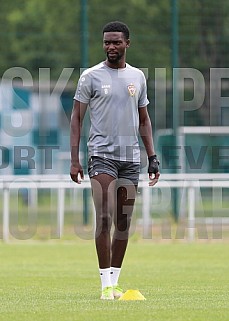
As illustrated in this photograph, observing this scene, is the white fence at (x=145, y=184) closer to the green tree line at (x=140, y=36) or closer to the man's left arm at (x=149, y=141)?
the green tree line at (x=140, y=36)

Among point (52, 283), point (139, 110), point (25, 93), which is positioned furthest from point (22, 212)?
point (139, 110)

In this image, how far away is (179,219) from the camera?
21.8m

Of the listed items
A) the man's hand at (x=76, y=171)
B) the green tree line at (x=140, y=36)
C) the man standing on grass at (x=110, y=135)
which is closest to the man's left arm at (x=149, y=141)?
the man standing on grass at (x=110, y=135)

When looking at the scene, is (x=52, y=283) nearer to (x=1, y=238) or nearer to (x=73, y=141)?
(x=73, y=141)

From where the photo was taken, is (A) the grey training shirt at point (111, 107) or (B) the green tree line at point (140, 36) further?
(B) the green tree line at point (140, 36)

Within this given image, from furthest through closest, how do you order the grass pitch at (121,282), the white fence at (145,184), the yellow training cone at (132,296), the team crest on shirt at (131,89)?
the white fence at (145,184), the team crest on shirt at (131,89), the yellow training cone at (132,296), the grass pitch at (121,282)

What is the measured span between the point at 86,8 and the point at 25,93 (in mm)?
6249

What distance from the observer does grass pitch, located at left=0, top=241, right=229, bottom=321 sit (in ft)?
29.2

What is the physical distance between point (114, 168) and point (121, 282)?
2368 millimetres

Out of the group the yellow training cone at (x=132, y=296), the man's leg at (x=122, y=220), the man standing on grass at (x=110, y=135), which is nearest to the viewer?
the yellow training cone at (x=132, y=296)

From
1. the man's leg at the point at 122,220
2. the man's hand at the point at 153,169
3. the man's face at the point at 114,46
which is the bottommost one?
the man's leg at the point at 122,220

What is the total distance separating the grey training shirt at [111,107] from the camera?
1017 centimetres

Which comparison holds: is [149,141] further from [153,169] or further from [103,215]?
[103,215]

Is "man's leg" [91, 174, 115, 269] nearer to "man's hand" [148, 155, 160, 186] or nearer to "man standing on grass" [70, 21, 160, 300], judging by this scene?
"man standing on grass" [70, 21, 160, 300]
